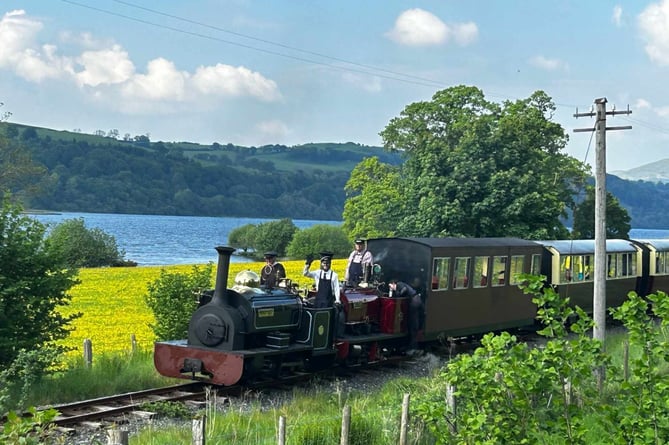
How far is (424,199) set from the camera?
35.2 metres

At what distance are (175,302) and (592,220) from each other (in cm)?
4703

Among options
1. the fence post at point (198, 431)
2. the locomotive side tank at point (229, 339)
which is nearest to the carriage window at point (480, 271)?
the locomotive side tank at point (229, 339)

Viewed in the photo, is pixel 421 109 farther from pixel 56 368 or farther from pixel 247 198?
pixel 247 198

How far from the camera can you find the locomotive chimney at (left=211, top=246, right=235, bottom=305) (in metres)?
13.8

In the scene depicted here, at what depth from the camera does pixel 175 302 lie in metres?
18.3

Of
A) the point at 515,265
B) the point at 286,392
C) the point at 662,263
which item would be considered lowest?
the point at 286,392

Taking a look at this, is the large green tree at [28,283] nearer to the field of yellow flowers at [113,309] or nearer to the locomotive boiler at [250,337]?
the field of yellow flowers at [113,309]

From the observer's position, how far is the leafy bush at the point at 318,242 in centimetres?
6644

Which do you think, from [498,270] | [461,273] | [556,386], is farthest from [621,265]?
[556,386]

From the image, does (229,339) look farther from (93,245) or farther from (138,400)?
(93,245)

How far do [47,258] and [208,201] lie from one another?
16342 centimetres

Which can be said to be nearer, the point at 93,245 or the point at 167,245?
the point at 93,245

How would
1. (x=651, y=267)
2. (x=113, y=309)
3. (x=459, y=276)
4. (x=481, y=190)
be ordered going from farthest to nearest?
1. (x=481, y=190)
2. (x=651, y=267)
3. (x=113, y=309)
4. (x=459, y=276)

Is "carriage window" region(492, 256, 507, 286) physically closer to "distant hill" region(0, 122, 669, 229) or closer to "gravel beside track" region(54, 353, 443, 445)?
"gravel beside track" region(54, 353, 443, 445)
